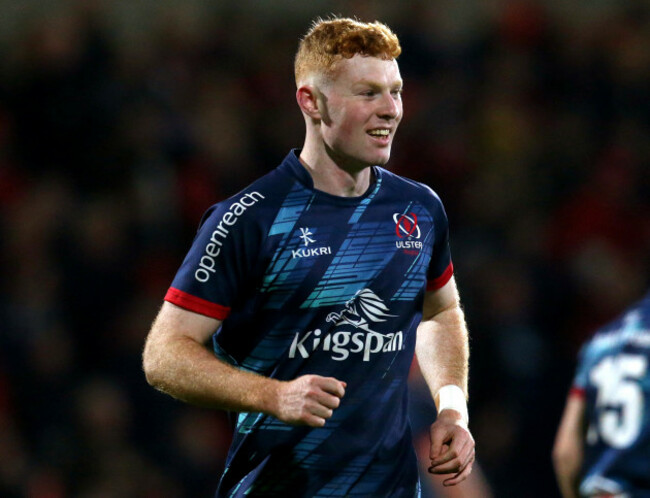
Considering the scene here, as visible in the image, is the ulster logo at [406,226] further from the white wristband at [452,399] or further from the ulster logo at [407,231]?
the white wristband at [452,399]

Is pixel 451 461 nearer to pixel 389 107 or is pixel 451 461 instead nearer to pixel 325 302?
pixel 325 302

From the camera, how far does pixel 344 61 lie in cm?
403

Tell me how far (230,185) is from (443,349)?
16.0ft

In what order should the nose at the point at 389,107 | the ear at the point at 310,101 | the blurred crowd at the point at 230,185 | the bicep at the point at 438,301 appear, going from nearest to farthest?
the nose at the point at 389,107 < the ear at the point at 310,101 < the bicep at the point at 438,301 < the blurred crowd at the point at 230,185

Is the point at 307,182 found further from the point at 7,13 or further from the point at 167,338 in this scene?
the point at 7,13

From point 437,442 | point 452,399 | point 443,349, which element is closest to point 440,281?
point 443,349

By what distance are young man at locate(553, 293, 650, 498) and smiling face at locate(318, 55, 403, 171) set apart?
3.21ft

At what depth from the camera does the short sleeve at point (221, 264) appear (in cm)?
388

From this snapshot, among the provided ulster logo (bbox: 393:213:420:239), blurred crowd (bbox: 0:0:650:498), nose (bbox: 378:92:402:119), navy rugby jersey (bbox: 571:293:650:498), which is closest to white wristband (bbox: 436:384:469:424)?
navy rugby jersey (bbox: 571:293:650:498)

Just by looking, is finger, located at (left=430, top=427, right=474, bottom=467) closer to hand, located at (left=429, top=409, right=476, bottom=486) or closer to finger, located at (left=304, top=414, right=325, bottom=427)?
hand, located at (left=429, top=409, right=476, bottom=486)

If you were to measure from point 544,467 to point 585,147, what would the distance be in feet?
10.4

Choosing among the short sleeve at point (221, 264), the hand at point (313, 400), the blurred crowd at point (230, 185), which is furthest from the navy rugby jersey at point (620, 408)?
the blurred crowd at point (230, 185)

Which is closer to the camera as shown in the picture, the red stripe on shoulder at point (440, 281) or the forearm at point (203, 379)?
the forearm at point (203, 379)

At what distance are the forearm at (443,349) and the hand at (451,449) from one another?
11.3 inches
